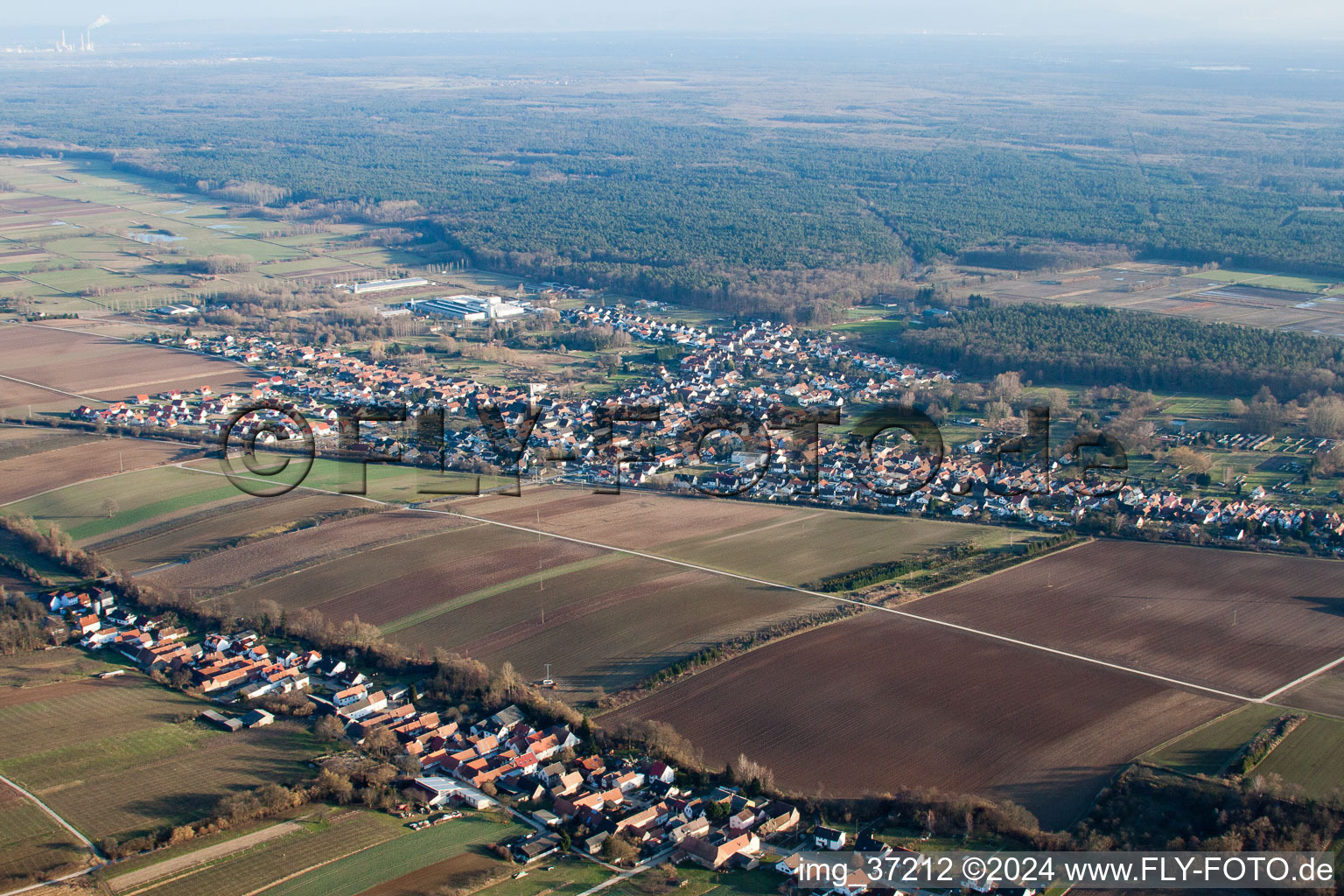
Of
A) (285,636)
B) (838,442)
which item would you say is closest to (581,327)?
(838,442)

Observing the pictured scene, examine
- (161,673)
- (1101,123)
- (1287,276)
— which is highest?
(1101,123)

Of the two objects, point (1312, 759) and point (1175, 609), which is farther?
point (1175, 609)

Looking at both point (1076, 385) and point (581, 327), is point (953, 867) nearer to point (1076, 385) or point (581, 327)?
point (1076, 385)

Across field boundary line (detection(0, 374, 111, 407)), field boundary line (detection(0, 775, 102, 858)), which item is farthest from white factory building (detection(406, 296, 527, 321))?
field boundary line (detection(0, 775, 102, 858))

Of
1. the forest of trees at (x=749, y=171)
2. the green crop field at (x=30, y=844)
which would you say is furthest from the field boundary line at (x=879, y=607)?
the forest of trees at (x=749, y=171)

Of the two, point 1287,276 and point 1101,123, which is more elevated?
point 1101,123

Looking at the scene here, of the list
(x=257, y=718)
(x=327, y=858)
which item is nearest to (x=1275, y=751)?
(x=327, y=858)

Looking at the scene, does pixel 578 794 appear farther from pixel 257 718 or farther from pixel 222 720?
pixel 222 720
